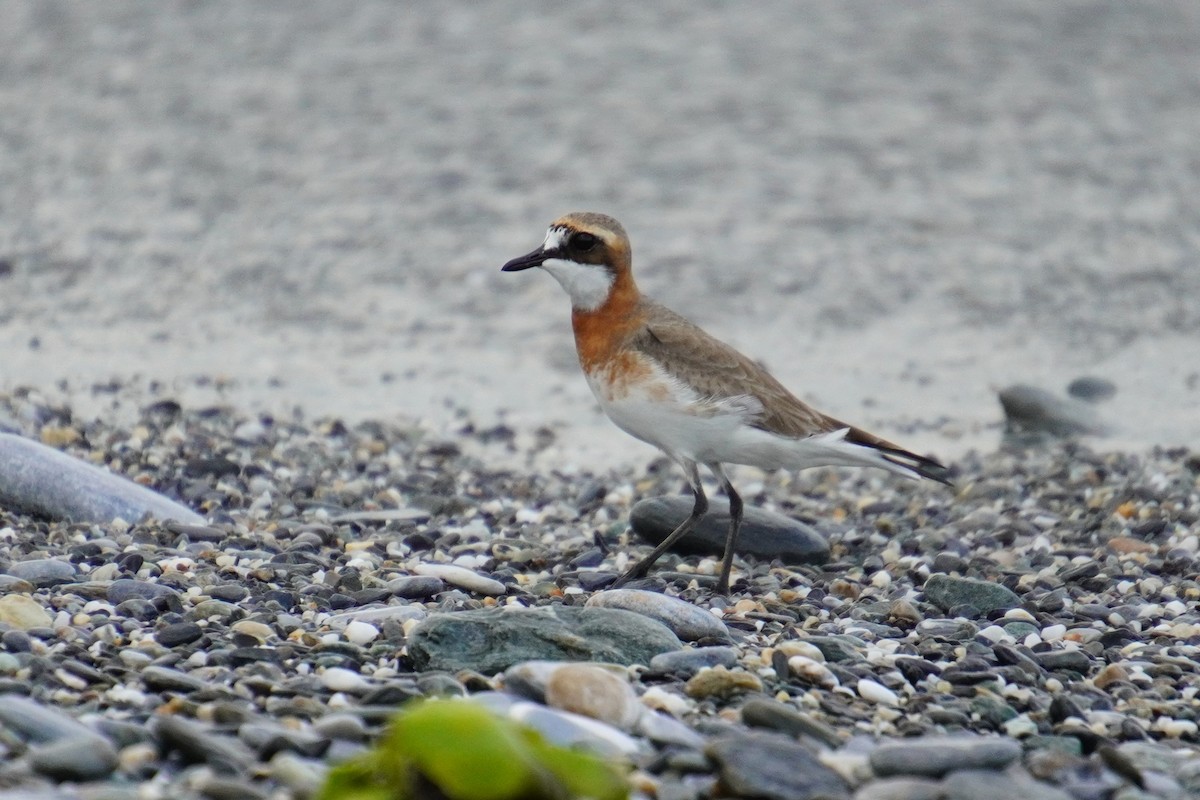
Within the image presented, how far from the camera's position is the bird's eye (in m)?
6.92

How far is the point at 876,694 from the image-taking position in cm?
507

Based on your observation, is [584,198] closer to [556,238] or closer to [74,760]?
[556,238]

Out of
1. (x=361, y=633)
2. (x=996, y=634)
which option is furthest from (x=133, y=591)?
(x=996, y=634)

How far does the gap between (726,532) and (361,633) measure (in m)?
2.36

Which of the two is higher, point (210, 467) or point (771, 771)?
point (771, 771)

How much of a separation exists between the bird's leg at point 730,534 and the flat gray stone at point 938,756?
7.11 ft

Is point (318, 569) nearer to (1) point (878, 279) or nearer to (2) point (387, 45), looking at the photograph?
(1) point (878, 279)

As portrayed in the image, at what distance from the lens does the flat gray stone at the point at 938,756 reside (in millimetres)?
4203

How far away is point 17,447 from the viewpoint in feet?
23.0

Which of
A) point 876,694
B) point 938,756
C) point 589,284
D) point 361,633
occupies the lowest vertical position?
point 876,694

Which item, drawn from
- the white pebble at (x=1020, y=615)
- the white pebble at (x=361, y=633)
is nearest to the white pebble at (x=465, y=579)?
the white pebble at (x=361, y=633)

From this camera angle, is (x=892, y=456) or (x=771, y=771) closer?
(x=771, y=771)

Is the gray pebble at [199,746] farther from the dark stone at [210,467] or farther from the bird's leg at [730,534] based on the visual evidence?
the dark stone at [210,467]

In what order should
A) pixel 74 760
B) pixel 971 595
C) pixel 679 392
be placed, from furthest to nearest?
pixel 679 392 → pixel 971 595 → pixel 74 760
